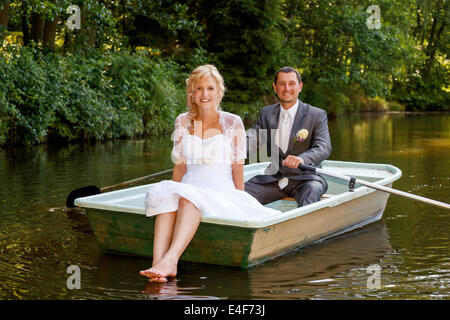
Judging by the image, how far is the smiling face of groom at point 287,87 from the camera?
238 inches

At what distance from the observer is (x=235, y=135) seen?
5254 millimetres

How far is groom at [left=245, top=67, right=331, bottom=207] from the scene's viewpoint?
607cm

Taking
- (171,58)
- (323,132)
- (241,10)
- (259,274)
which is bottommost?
(259,274)

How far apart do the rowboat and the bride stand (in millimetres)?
149

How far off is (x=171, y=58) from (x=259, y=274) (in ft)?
49.6

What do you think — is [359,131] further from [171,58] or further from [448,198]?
[448,198]

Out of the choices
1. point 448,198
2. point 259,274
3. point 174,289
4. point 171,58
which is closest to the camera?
point 174,289

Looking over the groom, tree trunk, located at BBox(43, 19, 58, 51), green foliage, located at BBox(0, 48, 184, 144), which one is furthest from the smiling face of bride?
tree trunk, located at BBox(43, 19, 58, 51)

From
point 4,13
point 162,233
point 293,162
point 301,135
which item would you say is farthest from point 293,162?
point 4,13

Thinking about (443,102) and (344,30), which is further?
(443,102)

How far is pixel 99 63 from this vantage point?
47.9 ft

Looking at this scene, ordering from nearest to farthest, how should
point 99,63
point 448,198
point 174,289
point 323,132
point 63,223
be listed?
point 174,289
point 323,132
point 63,223
point 448,198
point 99,63

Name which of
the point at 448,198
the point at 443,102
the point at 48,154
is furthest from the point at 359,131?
the point at 443,102

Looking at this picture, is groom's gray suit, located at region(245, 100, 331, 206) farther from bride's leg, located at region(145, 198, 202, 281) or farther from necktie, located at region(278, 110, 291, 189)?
bride's leg, located at region(145, 198, 202, 281)
